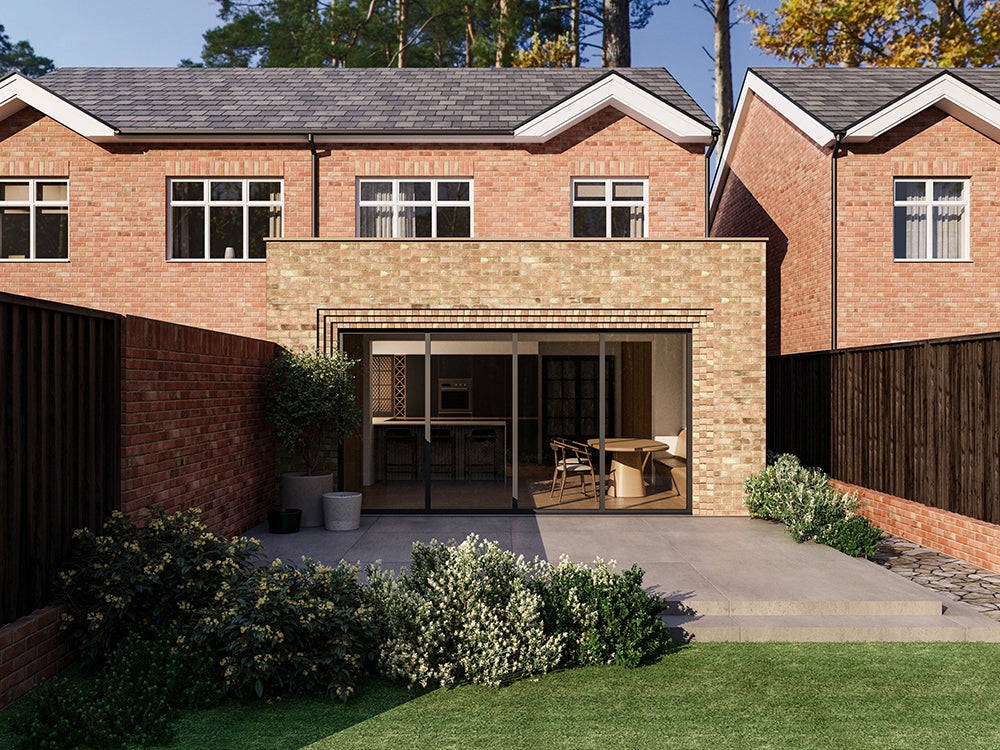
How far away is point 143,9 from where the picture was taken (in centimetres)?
2581

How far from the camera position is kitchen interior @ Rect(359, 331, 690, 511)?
1037 cm

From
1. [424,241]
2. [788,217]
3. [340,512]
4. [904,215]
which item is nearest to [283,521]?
[340,512]

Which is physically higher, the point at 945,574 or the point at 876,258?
the point at 876,258

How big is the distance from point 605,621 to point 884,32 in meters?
22.0

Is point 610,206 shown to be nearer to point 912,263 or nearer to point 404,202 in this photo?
point 404,202

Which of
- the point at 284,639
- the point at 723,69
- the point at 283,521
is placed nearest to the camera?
the point at 284,639

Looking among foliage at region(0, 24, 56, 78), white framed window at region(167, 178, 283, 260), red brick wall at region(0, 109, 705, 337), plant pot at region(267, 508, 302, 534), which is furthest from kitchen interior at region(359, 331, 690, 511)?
foliage at region(0, 24, 56, 78)

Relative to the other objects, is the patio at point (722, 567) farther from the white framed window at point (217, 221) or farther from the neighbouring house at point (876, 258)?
the white framed window at point (217, 221)

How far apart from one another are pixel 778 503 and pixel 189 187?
1076 cm

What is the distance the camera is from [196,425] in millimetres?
7094

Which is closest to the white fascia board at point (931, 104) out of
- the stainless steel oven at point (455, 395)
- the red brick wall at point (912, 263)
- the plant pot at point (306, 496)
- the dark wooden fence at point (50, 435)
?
the red brick wall at point (912, 263)

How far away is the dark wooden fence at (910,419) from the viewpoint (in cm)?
689

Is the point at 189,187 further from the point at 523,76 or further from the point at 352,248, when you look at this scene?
the point at 523,76

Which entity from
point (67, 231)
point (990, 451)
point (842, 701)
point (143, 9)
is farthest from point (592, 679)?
point (143, 9)
